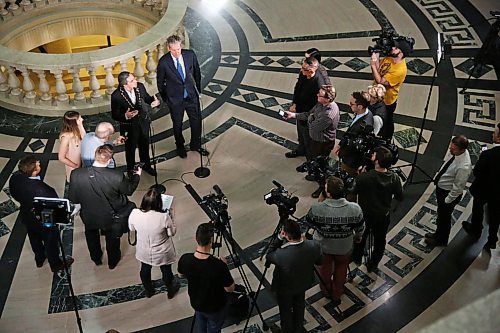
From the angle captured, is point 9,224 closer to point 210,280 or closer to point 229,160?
point 229,160

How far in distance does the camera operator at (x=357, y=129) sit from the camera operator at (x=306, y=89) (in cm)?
60

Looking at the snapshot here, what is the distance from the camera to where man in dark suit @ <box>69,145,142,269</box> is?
14.1 ft

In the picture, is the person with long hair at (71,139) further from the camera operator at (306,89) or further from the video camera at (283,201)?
the camera operator at (306,89)

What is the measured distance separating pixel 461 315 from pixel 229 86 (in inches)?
277

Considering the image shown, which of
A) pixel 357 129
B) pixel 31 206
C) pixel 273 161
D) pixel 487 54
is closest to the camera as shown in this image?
pixel 31 206

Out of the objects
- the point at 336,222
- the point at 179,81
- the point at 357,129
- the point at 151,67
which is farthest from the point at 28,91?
the point at 336,222

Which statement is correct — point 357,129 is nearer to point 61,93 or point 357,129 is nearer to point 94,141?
point 94,141

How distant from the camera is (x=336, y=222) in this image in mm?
3955

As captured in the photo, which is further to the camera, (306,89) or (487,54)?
(487,54)

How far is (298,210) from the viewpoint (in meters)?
5.66

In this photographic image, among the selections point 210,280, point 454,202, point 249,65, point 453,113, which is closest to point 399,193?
point 454,202

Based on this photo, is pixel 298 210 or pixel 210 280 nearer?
pixel 210 280

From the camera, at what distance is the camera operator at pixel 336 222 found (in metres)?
3.92

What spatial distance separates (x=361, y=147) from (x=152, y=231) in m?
1.89
